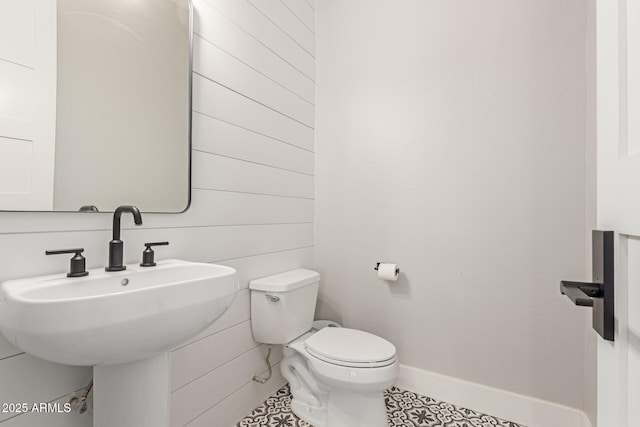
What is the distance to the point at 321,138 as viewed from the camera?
2123mm

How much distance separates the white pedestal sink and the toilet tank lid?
1.67ft

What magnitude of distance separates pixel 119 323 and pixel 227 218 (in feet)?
2.63

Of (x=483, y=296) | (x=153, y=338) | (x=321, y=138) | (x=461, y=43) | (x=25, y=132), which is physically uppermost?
(x=461, y=43)

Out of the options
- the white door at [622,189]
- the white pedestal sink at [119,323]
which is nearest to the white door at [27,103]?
the white pedestal sink at [119,323]

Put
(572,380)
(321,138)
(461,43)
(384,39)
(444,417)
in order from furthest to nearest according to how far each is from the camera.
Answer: (321,138) → (384,39) → (461,43) → (444,417) → (572,380)

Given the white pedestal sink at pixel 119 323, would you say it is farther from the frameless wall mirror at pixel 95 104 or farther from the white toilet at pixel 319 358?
the white toilet at pixel 319 358

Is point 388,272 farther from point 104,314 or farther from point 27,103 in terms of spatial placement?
point 27,103

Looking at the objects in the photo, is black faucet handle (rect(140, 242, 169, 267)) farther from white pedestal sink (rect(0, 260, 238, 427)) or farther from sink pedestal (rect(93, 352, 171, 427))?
sink pedestal (rect(93, 352, 171, 427))

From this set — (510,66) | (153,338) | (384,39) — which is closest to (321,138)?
(384,39)

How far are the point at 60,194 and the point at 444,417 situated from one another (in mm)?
1881

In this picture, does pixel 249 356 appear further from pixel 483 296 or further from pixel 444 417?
pixel 483 296

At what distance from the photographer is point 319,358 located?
1.38m

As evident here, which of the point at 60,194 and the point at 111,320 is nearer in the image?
the point at 111,320

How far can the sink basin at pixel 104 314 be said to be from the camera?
2.05 feet
